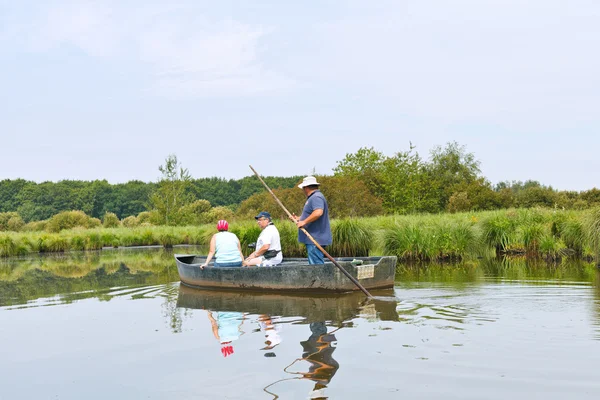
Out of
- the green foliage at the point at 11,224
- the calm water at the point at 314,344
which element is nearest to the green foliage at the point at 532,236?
the calm water at the point at 314,344

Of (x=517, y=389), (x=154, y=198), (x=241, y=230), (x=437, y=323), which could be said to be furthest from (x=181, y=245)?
(x=517, y=389)

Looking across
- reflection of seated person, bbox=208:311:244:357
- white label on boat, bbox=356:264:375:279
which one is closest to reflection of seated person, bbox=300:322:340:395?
reflection of seated person, bbox=208:311:244:357

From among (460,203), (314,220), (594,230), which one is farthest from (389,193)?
(314,220)

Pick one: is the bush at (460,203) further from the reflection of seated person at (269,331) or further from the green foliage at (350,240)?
the reflection of seated person at (269,331)

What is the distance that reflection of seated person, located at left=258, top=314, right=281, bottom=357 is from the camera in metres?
7.35

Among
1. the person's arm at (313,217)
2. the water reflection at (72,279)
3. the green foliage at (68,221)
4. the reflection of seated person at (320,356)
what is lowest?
the reflection of seated person at (320,356)

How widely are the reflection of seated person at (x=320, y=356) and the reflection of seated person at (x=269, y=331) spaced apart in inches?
14.5

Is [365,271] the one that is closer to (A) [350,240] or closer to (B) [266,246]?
(B) [266,246]

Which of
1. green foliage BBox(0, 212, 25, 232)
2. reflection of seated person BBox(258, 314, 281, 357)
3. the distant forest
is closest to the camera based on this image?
reflection of seated person BBox(258, 314, 281, 357)

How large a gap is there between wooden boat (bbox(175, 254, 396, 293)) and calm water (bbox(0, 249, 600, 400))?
252 millimetres

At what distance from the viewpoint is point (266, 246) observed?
12.5 metres

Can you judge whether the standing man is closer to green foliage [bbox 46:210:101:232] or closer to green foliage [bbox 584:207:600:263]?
green foliage [bbox 584:207:600:263]

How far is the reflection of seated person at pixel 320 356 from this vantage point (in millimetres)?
5863

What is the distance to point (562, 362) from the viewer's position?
6090 mm
